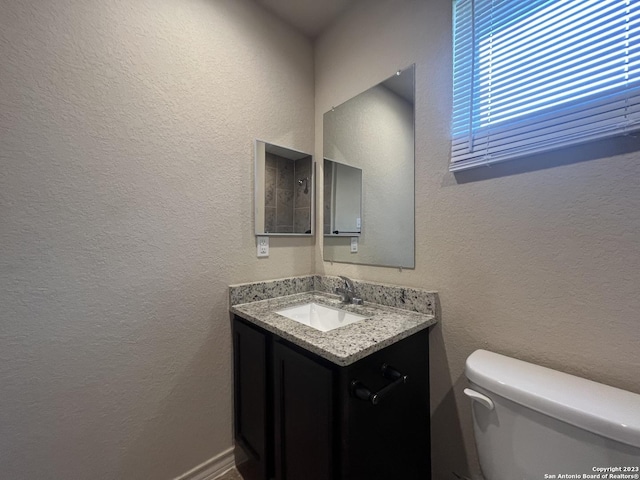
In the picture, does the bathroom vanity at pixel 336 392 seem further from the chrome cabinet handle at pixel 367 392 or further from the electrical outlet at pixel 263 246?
the electrical outlet at pixel 263 246

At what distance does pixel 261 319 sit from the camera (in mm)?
1118

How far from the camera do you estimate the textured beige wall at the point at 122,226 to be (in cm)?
87

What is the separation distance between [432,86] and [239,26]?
42.0 inches

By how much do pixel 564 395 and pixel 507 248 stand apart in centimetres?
47

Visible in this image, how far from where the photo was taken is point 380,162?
1.40 m

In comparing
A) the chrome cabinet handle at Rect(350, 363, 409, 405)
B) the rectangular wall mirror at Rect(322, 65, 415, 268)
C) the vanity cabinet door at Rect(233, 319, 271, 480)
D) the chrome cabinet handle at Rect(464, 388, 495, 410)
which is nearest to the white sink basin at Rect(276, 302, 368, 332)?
the vanity cabinet door at Rect(233, 319, 271, 480)

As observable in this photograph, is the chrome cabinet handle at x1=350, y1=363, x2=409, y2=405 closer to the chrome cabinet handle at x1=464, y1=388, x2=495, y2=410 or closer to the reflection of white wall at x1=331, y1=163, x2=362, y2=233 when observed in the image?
the chrome cabinet handle at x1=464, y1=388, x2=495, y2=410

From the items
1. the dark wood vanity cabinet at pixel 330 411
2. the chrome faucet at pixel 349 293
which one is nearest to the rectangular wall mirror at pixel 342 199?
the chrome faucet at pixel 349 293

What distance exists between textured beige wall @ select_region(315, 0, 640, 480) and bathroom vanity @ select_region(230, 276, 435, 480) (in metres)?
0.12

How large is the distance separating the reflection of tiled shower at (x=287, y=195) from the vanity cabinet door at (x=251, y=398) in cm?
61

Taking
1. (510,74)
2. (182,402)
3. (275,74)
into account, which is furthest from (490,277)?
(275,74)

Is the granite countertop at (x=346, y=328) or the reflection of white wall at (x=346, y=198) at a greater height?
the reflection of white wall at (x=346, y=198)

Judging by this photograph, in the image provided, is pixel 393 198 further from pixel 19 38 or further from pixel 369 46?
pixel 19 38

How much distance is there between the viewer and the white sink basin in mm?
1312
